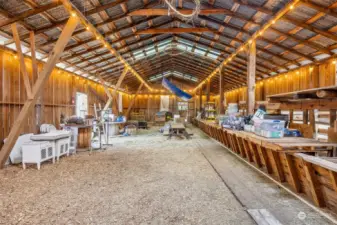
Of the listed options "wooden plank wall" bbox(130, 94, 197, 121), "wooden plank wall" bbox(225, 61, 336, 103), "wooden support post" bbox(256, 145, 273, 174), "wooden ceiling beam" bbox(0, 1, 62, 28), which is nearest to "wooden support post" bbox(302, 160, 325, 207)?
"wooden support post" bbox(256, 145, 273, 174)

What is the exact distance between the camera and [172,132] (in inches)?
406

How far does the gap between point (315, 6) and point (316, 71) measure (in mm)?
4705

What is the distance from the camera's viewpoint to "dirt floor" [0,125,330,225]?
245 centimetres

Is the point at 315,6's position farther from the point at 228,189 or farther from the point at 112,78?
the point at 112,78

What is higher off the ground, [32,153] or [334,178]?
[334,178]

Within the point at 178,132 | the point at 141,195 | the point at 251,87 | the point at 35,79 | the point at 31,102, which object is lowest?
the point at 141,195

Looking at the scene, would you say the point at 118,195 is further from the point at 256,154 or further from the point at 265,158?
the point at 256,154

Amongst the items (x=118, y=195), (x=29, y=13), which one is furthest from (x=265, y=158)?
(x=29, y=13)

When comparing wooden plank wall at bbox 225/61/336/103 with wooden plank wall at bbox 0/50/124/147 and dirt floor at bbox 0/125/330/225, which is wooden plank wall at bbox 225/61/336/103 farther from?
wooden plank wall at bbox 0/50/124/147

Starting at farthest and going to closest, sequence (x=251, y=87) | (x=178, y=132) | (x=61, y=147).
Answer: (x=178, y=132)
(x=251, y=87)
(x=61, y=147)

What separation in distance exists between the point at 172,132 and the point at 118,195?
7.26 meters

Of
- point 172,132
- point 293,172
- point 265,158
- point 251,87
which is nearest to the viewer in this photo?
point 293,172

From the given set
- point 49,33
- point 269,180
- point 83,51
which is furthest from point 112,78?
point 269,180

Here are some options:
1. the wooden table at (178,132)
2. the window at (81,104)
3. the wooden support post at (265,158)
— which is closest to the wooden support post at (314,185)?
the wooden support post at (265,158)
